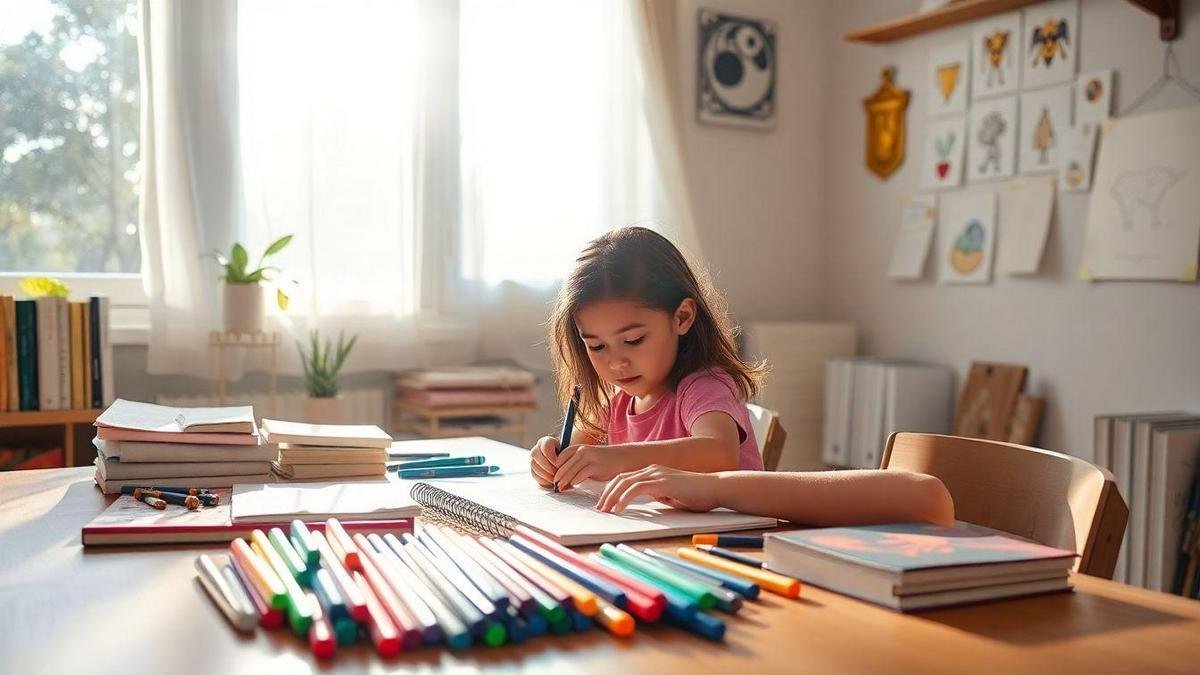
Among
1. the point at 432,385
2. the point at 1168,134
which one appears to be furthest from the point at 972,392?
the point at 432,385

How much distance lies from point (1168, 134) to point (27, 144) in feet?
9.31

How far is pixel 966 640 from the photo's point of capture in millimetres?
764

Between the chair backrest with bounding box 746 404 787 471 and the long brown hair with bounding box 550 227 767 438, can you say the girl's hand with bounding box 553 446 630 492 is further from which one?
the chair backrest with bounding box 746 404 787 471

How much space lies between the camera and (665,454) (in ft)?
4.46

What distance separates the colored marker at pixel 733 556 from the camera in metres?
0.94

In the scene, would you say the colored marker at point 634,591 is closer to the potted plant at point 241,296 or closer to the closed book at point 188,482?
the closed book at point 188,482

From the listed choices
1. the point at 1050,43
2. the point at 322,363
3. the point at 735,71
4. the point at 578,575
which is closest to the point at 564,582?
the point at 578,575

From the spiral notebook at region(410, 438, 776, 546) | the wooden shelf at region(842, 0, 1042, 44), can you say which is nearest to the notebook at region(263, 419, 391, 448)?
the spiral notebook at region(410, 438, 776, 546)

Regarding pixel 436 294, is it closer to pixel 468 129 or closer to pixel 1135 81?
pixel 468 129

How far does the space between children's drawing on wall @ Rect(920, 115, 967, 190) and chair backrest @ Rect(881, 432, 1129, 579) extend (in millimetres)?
2111

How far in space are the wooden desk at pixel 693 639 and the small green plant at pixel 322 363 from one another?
6.44ft

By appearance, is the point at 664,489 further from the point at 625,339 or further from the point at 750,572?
the point at 625,339

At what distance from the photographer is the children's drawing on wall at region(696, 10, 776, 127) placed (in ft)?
12.0

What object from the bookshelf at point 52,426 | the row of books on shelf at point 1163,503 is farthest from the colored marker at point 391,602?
the row of books on shelf at point 1163,503
